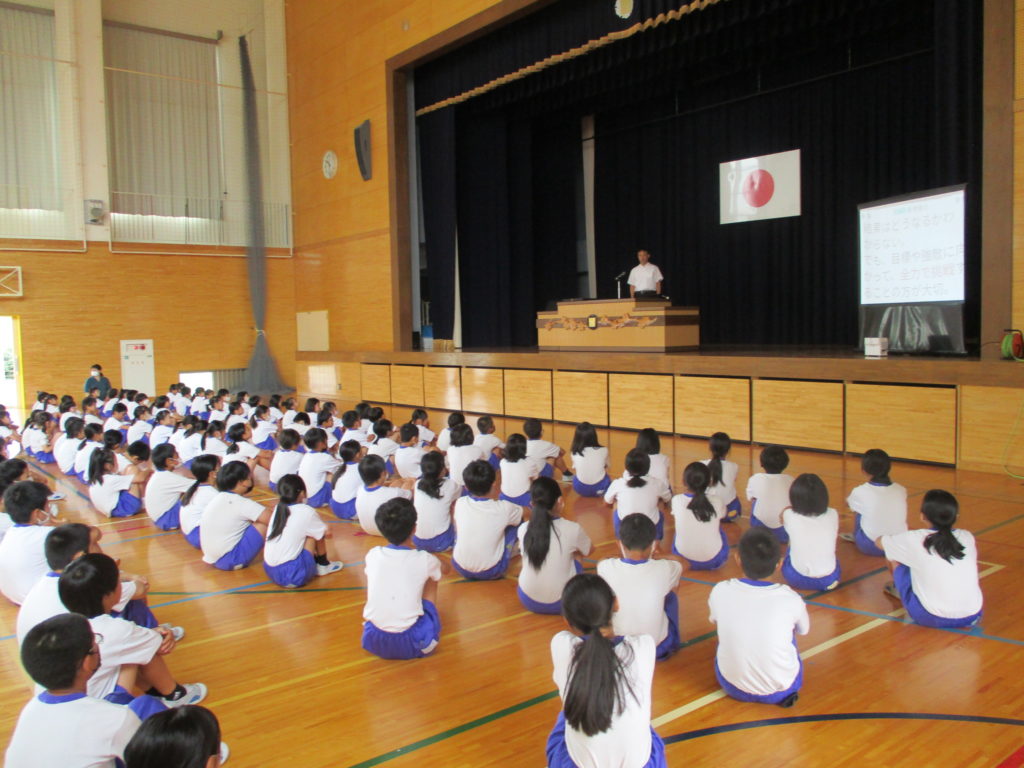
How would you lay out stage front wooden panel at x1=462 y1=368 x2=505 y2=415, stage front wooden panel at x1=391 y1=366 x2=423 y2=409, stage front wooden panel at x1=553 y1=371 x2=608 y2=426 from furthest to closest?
stage front wooden panel at x1=391 y1=366 x2=423 y2=409
stage front wooden panel at x1=462 y1=368 x2=505 y2=415
stage front wooden panel at x1=553 y1=371 x2=608 y2=426

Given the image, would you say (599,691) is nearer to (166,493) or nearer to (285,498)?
(285,498)

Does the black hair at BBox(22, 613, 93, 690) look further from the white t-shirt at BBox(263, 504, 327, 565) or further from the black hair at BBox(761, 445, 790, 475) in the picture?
the black hair at BBox(761, 445, 790, 475)

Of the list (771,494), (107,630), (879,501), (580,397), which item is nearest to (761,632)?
(879,501)

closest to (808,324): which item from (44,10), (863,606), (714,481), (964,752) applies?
(714,481)

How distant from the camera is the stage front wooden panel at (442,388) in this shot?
41.1ft

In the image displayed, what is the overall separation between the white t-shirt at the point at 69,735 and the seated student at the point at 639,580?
183 cm

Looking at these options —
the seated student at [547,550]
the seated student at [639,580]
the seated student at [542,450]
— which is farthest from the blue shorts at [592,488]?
the seated student at [639,580]

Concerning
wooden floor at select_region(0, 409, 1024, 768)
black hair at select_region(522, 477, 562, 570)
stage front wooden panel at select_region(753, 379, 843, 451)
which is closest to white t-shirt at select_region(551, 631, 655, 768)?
wooden floor at select_region(0, 409, 1024, 768)

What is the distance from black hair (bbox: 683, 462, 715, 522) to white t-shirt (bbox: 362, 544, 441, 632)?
161 centimetres

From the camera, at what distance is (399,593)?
3543mm

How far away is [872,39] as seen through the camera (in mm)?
11336

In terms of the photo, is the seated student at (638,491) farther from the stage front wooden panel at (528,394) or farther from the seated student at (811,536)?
the stage front wooden panel at (528,394)

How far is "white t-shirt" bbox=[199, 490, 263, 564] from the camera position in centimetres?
491

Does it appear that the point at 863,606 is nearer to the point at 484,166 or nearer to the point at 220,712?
the point at 220,712
